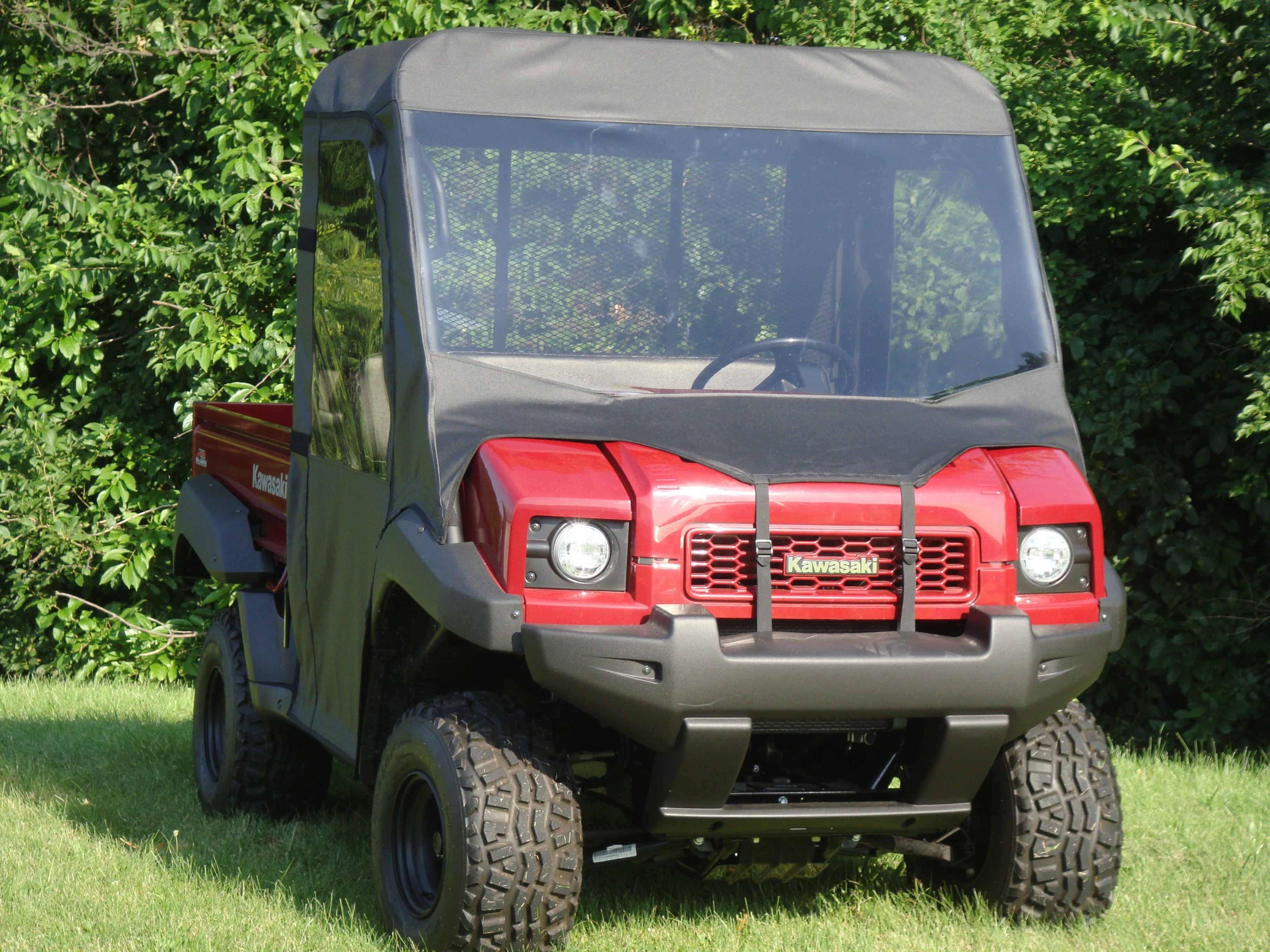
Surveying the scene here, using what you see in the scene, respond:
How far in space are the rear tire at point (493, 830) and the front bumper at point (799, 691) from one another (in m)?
0.26

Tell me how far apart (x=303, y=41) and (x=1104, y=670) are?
5.71 meters

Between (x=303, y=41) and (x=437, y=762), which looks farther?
(x=303, y=41)

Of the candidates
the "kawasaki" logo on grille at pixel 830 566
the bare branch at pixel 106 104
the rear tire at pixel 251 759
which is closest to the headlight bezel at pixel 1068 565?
the "kawasaki" logo on grille at pixel 830 566

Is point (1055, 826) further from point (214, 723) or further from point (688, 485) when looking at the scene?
point (214, 723)

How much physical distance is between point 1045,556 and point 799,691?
0.78 metres

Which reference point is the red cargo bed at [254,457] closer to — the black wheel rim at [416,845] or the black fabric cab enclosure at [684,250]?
the black fabric cab enclosure at [684,250]

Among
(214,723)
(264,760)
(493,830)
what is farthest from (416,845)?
(214,723)

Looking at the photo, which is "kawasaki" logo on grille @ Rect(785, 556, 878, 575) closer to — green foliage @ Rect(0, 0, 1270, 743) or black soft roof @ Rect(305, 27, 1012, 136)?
black soft roof @ Rect(305, 27, 1012, 136)

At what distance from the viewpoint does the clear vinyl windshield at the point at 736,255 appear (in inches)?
161

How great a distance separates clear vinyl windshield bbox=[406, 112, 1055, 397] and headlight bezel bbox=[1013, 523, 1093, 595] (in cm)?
55

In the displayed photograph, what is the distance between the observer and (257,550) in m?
5.64

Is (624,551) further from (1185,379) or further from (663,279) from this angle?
(1185,379)

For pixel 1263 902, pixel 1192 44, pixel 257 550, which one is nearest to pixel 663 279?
pixel 257 550

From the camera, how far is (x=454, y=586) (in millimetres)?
3559
